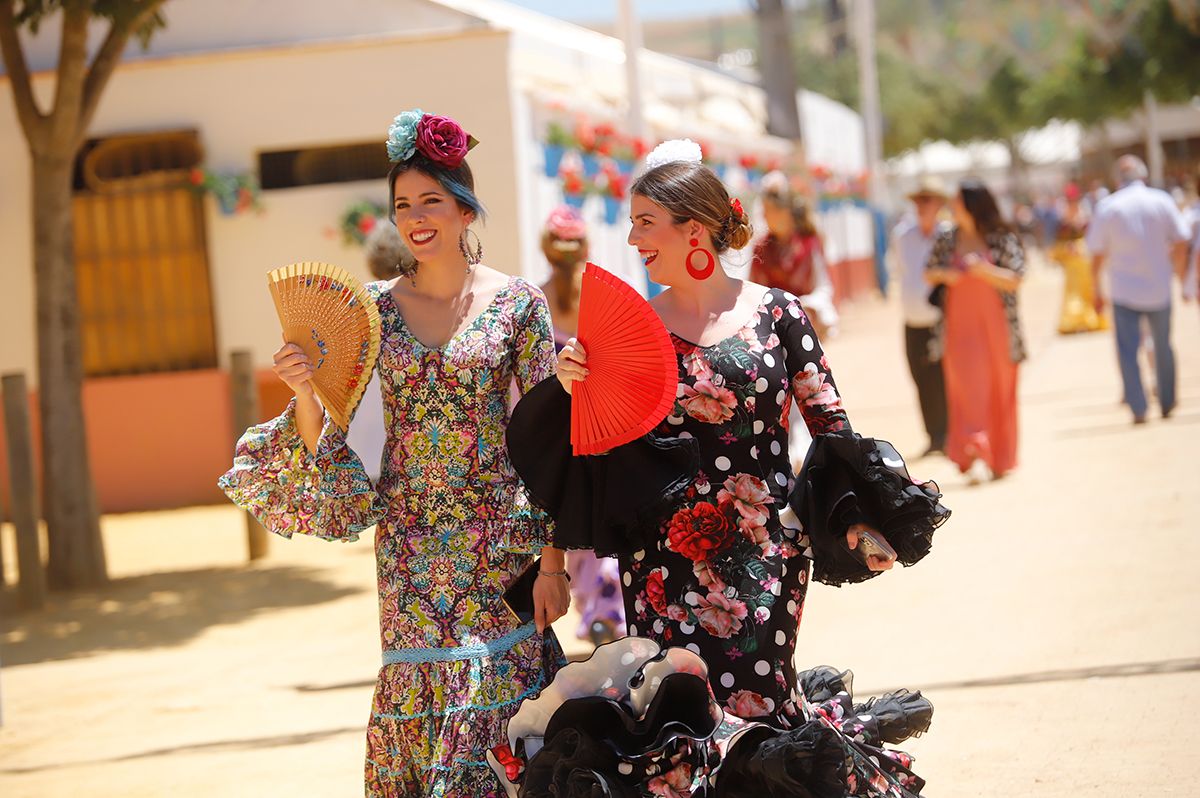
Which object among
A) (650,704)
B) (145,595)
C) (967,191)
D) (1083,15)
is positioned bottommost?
(145,595)

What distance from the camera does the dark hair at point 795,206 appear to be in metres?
9.54

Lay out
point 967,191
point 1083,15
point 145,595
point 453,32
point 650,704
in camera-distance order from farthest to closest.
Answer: point 1083,15
point 453,32
point 967,191
point 145,595
point 650,704

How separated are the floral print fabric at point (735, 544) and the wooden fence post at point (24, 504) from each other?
261 inches

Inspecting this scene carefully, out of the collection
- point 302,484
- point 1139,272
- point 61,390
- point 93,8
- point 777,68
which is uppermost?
point 777,68

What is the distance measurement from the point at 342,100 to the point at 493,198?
149 cm

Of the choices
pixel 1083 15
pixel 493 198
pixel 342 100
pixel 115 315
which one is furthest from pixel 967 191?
pixel 1083 15

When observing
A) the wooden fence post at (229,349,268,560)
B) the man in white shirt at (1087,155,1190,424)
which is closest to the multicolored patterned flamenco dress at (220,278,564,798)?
the wooden fence post at (229,349,268,560)

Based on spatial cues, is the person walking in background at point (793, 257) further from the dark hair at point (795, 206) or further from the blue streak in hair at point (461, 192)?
the blue streak in hair at point (461, 192)

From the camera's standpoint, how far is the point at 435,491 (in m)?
4.39

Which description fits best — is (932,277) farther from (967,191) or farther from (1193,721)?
(1193,721)

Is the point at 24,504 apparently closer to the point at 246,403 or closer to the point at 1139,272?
the point at 246,403

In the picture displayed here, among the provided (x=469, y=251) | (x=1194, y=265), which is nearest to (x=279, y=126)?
(x=1194, y=265)

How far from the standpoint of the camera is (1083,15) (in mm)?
42156

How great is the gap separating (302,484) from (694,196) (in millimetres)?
1292
